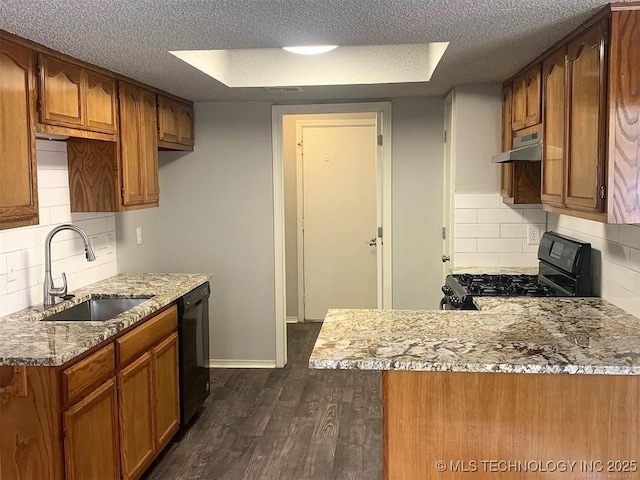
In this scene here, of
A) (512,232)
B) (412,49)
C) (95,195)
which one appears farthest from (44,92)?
(512,232)

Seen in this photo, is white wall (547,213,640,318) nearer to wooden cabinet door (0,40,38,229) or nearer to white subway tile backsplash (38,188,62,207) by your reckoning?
wooden cabinet door (0,40,38,229)

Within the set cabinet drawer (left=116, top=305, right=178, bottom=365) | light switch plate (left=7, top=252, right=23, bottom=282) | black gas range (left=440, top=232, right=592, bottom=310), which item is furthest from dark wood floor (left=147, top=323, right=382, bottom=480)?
light switch plate (left=7, top=252, right=23, bottom=282)

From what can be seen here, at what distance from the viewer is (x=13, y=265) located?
2.92 metres

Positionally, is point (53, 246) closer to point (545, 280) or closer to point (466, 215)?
point (466, 215)

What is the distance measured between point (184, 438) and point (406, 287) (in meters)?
1.98

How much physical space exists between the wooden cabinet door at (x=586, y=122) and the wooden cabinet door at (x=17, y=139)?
227cm

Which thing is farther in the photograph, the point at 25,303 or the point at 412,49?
the point at 412,49

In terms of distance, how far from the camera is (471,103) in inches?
154

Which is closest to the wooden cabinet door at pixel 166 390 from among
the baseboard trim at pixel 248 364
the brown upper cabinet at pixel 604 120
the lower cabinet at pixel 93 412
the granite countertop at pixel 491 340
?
the lower cabinet at pixel 93 412

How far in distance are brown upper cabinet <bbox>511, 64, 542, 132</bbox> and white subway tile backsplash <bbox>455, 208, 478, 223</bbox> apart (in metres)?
0.61

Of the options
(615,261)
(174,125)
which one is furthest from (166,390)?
(615,261)

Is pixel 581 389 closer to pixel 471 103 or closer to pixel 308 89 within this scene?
pixel 471 103

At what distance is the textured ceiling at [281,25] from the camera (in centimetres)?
214

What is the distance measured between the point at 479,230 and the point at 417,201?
71 cm
